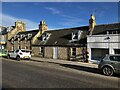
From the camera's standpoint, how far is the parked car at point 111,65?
44.3ft

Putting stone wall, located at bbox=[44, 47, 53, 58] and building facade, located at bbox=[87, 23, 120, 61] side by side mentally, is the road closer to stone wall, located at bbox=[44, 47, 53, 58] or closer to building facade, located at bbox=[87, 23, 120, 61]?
building facade, located at bbox=[87, 23, 120, 61]

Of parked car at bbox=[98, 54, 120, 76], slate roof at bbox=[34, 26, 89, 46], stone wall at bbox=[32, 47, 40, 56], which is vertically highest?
slate roof at bbox=[34, 26, 89, 46]

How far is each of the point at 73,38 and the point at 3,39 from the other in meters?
24.3

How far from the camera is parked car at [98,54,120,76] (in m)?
13.5

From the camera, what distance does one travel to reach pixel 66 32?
3105 cm

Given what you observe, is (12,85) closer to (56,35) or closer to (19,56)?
(19,56)

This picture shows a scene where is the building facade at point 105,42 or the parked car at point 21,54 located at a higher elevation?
the building facade at point 105,42

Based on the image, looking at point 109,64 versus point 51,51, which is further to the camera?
point 51,51

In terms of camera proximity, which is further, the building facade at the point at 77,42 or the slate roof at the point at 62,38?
the slate roof at the point at 62,38

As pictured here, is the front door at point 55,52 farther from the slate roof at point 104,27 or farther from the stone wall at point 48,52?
the slate roof at point 104,27

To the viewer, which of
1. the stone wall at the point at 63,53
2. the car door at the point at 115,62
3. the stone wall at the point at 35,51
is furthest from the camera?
the stone wall at the point at 35,51

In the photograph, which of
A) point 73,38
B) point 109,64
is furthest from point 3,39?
point 109,64

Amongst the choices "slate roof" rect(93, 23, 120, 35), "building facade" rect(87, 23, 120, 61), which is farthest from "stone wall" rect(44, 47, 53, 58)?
"slate roof" rect(93, 23, 120, 35)

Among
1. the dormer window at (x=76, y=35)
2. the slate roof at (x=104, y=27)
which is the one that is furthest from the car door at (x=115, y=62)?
the dormer window at (x=76, y=35)
